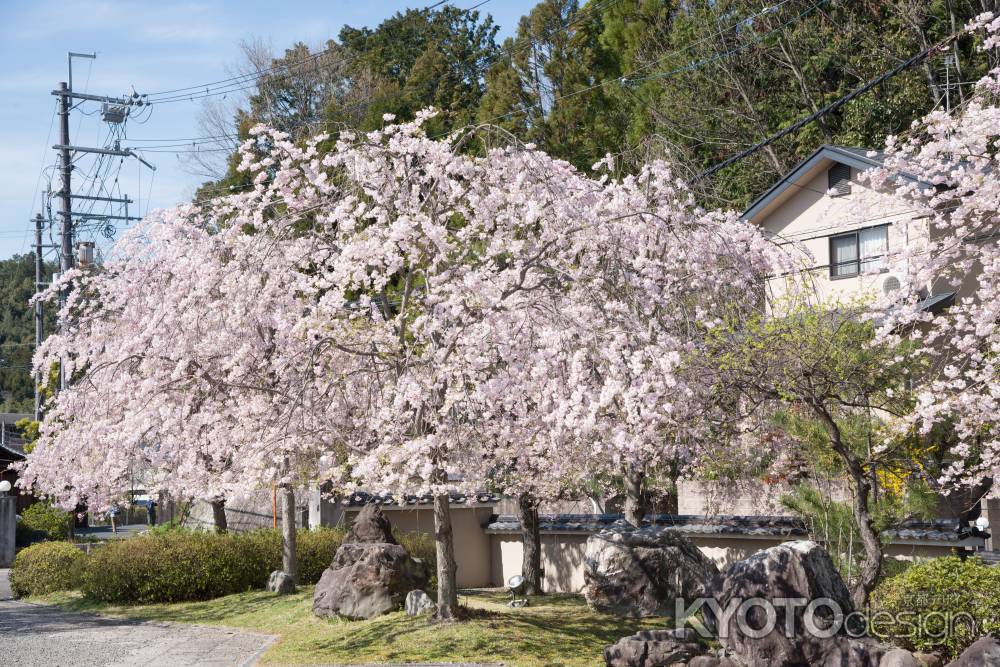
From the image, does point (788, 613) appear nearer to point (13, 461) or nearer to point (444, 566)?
point (444, 566)

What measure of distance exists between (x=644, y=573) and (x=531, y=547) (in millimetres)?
2885

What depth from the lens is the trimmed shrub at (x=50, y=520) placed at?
23734mm

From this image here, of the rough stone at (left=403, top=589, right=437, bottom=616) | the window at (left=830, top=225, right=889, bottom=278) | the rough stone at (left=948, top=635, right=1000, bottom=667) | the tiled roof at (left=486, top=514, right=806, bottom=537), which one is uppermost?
the window at (left=830, top=225, right=889, bottom=278)

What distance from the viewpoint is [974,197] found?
950cm

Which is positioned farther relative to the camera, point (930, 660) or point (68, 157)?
point (68, 157)

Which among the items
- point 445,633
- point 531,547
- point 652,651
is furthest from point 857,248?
point 445,633

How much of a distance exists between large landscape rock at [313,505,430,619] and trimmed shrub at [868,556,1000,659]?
6.60m

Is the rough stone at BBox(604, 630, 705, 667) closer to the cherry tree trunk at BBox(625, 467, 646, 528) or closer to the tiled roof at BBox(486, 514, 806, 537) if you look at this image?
the cherry tree trunk at BBox(625, 467, 646, 528)

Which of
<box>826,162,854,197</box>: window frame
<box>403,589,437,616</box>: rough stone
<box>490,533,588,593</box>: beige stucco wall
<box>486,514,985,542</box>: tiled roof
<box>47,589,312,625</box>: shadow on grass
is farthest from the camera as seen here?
<box>826,162,854,197</box>: window frame

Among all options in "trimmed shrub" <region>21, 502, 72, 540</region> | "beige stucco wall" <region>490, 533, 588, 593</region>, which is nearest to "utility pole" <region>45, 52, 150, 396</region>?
"trimmed shrub" <region>21, 502, 72, 540</region>

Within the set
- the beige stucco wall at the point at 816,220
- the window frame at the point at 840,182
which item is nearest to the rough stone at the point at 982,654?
the beige stucco wall at the point at 816,220

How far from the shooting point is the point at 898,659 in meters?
8.91

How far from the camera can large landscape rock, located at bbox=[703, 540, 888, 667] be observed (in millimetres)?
9266

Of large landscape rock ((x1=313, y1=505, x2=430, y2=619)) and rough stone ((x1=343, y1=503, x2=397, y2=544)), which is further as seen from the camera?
rough stone ((x1=343, y1=503, x2=397, y2=544))
